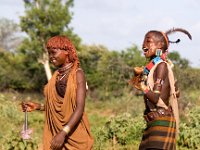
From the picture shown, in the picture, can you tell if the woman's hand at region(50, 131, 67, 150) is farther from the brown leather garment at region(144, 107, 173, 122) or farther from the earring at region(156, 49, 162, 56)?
the earring at region(156, 49, 162, 56)

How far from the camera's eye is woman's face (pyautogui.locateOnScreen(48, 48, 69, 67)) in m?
3.85

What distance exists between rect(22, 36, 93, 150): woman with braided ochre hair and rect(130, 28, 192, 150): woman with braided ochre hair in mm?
448

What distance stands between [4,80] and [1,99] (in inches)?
429

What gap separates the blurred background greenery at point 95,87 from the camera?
758cm

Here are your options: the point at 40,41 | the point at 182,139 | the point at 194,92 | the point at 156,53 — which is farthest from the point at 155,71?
the point at 40,41

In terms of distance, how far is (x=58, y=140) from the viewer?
358 centimetres

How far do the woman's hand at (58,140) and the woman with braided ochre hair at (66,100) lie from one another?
73 mm

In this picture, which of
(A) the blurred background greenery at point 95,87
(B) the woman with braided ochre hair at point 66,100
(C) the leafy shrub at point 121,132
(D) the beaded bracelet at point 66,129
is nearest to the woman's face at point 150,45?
(B) the woman with braided ochre hair at point 66,100

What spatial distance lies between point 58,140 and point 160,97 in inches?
32.7

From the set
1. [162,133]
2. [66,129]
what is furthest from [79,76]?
[162,133]

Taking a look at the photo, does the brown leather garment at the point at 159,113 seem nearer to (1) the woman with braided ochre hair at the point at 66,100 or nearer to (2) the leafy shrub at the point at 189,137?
(1) the woman with braided ochre hair at the point at 66,100

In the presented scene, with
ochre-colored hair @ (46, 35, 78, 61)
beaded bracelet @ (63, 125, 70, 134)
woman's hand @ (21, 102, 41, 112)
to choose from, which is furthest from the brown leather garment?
woman's hand @ (21, 102, 41, 112)

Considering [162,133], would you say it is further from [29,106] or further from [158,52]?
[29,106]

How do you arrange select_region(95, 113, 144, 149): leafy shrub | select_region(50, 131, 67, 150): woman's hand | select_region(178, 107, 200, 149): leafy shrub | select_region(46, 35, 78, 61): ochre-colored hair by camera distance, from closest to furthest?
select_region(50, 131, 67, 150): woman's hand < select_region(46, 35, 78, 61): ochre-colored hair < select_region(178, 107, 200, 149): leafy shrub < select_region(95, 113, 144, 149): leafy shrub
